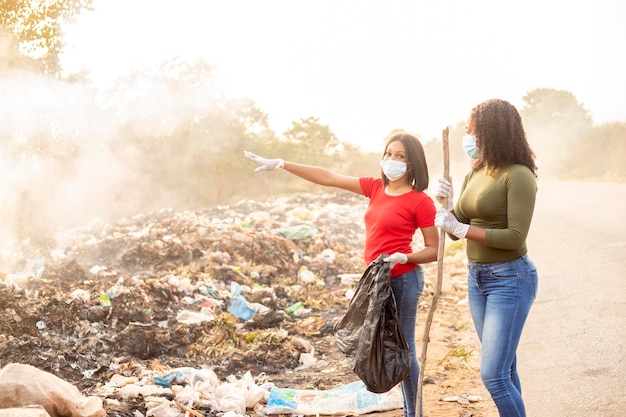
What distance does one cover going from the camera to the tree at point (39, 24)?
9.98 metres

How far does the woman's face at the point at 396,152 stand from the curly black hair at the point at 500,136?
0.49 meters

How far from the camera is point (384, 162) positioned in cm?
364

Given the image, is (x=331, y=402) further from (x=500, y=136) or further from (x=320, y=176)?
(x=500, y=136)

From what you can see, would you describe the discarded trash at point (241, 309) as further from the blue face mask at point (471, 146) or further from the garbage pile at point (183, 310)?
the blue face mask at point (471, 146)

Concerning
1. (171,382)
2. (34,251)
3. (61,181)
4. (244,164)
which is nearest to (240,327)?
(171,382)

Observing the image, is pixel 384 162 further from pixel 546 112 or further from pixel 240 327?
pixel 546 112

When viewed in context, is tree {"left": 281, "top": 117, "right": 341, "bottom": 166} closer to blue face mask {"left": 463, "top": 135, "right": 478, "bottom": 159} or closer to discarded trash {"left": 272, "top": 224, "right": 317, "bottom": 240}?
discarded trash {"left": 272, "top": 224, "right": 317, "bottom": 240}

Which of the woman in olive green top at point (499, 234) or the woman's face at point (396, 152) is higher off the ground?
the woman's face at point (396, 152)

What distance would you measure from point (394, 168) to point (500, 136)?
2.16ft

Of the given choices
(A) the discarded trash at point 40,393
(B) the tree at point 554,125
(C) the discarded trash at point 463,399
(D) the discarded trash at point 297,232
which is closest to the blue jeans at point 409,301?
(C) the discarded trash at point 463,399

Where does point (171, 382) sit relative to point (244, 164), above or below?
below

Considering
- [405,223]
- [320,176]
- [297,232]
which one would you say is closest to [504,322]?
[405,223]

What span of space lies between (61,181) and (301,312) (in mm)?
9164

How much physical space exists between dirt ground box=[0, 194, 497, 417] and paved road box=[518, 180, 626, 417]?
0.48m
